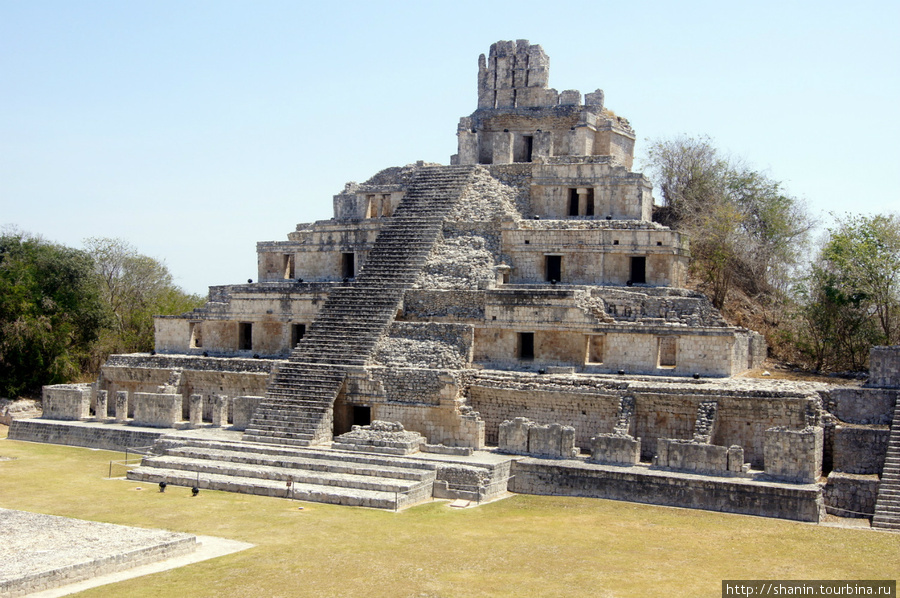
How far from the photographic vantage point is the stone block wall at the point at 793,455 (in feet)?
67.2

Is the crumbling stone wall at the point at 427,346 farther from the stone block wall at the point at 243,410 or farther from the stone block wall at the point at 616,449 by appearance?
the stone block wall at the point at 616,449

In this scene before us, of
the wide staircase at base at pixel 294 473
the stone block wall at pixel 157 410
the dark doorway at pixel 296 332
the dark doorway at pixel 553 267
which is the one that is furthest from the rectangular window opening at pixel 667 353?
the stone block wall at pixel 157 410

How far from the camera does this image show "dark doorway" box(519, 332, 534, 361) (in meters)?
27.7

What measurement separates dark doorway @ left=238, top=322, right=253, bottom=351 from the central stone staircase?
4169 mm

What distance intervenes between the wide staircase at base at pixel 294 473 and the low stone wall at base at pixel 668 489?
2.57 m

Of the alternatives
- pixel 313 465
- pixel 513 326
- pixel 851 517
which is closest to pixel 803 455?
pixel 851 517

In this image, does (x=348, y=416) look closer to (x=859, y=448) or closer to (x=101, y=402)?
(x=101, y=402)

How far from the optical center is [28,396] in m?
36.1

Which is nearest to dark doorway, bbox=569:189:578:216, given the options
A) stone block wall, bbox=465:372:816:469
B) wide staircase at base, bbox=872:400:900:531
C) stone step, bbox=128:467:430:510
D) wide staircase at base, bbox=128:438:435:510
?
stone block wall, bbox=465:372:816:469

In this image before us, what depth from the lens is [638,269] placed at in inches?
1175

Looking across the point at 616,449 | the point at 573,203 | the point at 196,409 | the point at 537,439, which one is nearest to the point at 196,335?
the point at 196,409

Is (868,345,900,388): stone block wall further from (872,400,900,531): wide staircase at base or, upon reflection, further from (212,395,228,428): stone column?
(212,395,228,428): stone column

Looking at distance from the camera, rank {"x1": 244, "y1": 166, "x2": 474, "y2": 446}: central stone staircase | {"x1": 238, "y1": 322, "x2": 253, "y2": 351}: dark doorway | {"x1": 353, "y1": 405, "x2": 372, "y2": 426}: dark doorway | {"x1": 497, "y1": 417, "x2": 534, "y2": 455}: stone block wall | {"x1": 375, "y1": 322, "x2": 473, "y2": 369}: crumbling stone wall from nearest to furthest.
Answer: {"x1": 497, "y1": 417, "x2": 534, "y2": 455}: stone block wall, {"x1": 244, "y1": 166, "x2": 474, "y2": 446}: central stone staircase, {"x1": 375, "y1": 322, "x2": 473, "y2": 369}: crumbling stone wall, {"x1": 353, "y1": 405, "x2": 372, "y2": 426}: dark doorway, {"x1": 238, "y1": 322, "x2": 253, "y2": 351}: dark doorway

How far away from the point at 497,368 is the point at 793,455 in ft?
29.3
